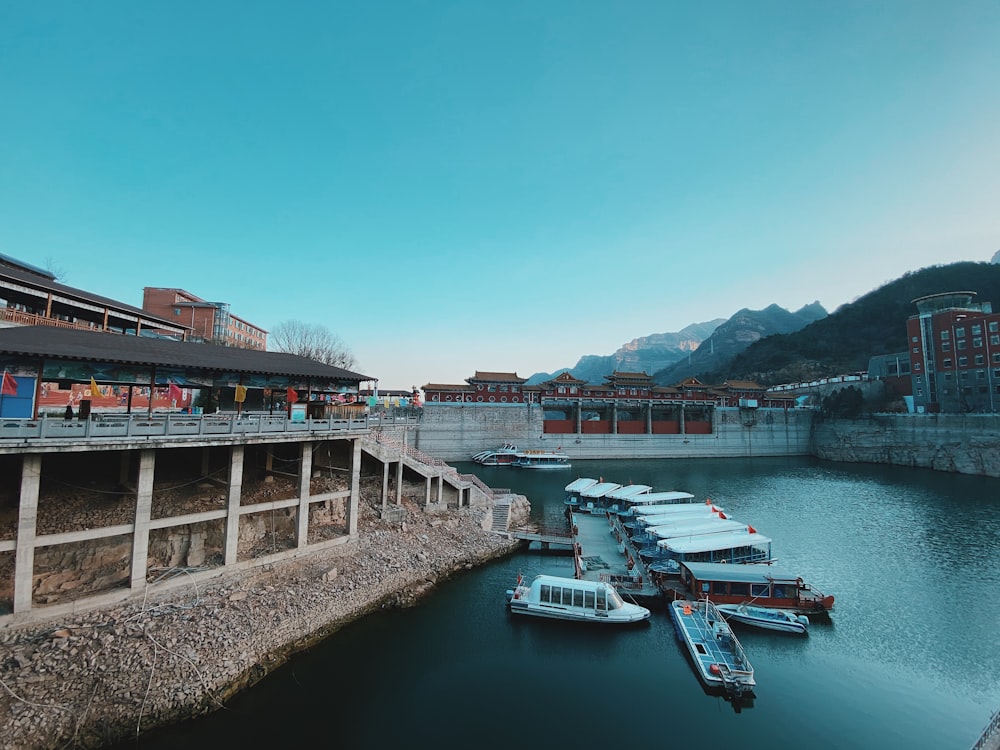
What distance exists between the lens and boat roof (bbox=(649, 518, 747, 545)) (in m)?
29.9

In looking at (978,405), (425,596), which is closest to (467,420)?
(425,596)

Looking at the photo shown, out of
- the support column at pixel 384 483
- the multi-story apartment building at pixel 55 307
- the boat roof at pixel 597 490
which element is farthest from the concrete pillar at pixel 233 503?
the boat roof at pixel 597 490

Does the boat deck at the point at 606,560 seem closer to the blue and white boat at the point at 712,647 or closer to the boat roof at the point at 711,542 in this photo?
the blue and white boat at the point at 712,647

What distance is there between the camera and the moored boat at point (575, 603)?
2194 cm

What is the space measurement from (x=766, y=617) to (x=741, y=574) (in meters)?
2.39

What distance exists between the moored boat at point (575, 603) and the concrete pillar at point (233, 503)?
43.9 feet

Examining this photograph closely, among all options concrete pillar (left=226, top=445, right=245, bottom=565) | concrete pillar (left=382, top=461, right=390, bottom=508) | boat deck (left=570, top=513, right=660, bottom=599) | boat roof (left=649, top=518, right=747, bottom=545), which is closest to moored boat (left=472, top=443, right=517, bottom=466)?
boat deck (left=570, top=513, right=660, bottom=599)

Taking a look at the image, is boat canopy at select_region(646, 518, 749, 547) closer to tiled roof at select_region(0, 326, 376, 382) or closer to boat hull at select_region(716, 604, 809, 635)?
boat hull at select_region(716, 604, 809, 635)

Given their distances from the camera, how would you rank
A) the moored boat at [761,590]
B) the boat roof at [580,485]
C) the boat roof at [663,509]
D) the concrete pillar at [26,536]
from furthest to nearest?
the boat roof at [580,485]
the boat roof at [663,509]
the moored boat at [761,590]
the concrete pillar at [26,536]

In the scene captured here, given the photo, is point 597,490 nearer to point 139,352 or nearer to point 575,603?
point 575,603

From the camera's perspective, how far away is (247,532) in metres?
22.8

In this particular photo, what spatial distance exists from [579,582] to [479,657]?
660cm

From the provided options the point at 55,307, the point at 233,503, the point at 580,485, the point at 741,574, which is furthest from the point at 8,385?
the point at 580,485

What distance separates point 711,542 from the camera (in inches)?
1105
